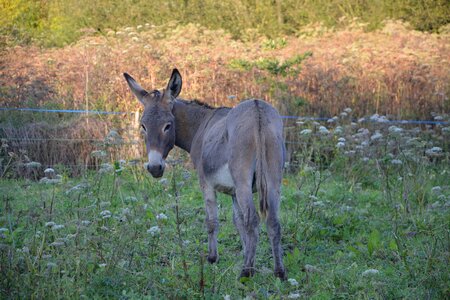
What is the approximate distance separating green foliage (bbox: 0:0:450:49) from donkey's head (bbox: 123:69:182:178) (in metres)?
17.7

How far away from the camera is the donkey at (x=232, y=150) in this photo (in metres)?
5.21

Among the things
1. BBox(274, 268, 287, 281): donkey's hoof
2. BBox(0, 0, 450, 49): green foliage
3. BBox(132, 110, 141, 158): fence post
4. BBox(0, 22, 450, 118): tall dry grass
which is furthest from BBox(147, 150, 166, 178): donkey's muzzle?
BBox(0, 0, 450, 49): green foliage

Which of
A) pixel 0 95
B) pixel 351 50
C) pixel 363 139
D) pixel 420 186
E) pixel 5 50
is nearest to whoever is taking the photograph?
pixel 420 186

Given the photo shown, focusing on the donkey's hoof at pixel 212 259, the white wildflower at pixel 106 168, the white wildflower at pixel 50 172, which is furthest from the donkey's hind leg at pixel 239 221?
the white wildflower at pixel 50 172

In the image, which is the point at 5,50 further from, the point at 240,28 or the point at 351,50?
the point at 240,28

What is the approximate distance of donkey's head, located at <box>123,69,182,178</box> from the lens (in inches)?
238

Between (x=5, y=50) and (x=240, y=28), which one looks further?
(x=240, y=28)

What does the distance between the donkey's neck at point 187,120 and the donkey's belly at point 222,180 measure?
991mm

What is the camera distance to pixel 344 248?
22.0 feet

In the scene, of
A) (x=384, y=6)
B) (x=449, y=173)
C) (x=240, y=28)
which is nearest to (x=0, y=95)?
(x=449, y=173)

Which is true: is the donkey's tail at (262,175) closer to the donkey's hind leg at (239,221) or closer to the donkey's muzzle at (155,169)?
the donkey's hind leg at (239,221)

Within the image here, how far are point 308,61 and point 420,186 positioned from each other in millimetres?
6270

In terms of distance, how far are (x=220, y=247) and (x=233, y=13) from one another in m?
20.5

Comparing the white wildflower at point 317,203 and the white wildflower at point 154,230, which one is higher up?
the white wildflower at point 154,230
